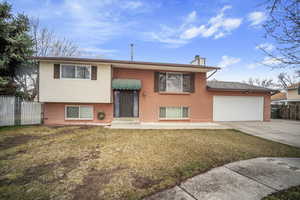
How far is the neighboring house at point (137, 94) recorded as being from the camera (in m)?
9.19

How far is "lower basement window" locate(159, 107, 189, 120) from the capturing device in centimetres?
1091

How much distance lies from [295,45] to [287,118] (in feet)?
59.2

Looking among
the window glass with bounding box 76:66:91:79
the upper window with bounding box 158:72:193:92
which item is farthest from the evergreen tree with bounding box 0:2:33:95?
the upper window with bounding box 158:72:193:92

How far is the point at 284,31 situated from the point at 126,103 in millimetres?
9268

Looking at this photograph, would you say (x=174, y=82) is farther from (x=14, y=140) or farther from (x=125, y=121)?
(x=14, y=140)

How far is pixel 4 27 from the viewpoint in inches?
341

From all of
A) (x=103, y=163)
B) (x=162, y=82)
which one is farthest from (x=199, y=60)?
(x=103, y=163)

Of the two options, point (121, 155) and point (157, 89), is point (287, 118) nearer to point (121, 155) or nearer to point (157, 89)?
point (157, 89)

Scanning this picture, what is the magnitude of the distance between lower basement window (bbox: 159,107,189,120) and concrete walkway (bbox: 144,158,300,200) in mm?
6935

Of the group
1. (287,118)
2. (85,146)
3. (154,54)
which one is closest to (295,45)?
(85,146)

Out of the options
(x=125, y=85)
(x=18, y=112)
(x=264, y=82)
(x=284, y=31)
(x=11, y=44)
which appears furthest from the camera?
(x=264, y=82)

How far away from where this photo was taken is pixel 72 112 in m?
10.0

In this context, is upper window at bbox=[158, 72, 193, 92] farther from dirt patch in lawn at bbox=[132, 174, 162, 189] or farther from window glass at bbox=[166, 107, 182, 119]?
dirt patch in lawn at bbox=[132, 174, 162, 189]

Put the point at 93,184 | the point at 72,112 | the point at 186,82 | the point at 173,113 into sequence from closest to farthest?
1. the point at 93,184
2. the point at 72,112
3. the point at 173,113
4. the point at 186,82
